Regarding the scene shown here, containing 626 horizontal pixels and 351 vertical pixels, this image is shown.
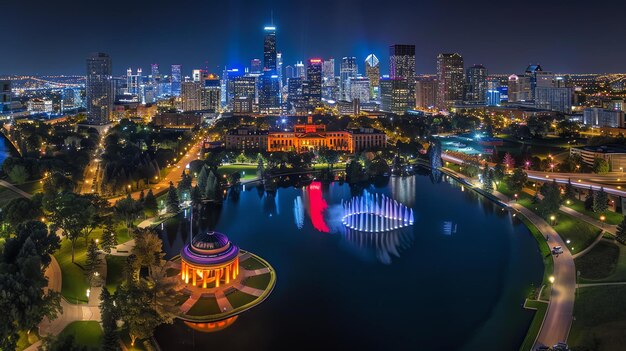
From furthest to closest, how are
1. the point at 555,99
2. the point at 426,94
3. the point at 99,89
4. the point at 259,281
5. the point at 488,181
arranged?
the point at 426,94, the point at 555,99, the point at 99,89, the point at 488,181, the point at 259,281

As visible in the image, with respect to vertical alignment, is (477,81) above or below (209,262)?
above

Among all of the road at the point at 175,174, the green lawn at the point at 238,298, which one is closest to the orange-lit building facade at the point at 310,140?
the road at the point at 175,174

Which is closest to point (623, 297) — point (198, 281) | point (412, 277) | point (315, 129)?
point (412, 277)

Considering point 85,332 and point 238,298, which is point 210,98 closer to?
point 238,298

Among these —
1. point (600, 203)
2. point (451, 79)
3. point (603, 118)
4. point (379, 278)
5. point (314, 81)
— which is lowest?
point (379, 278)

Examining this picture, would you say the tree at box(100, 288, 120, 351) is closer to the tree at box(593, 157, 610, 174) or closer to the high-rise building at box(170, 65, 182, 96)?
the tree at box(593, 157, 610, 174)

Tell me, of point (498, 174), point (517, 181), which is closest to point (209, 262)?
point (517, 181)
